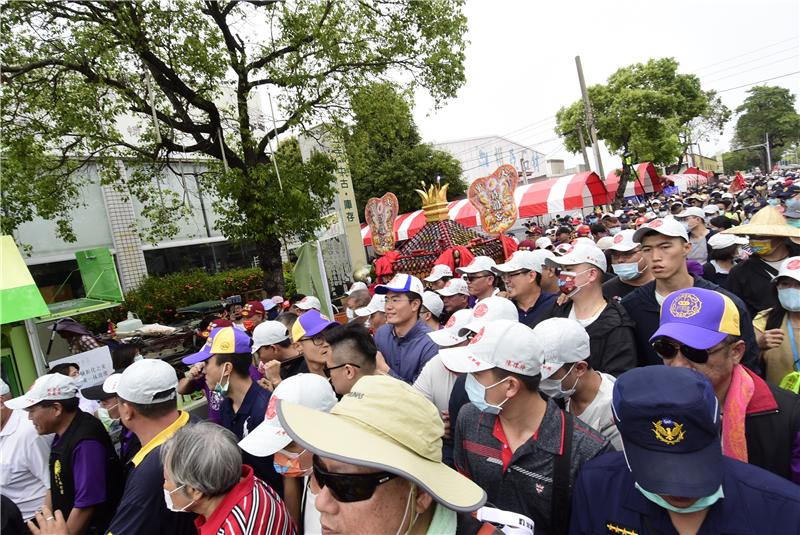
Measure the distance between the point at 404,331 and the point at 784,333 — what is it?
2.55 meters

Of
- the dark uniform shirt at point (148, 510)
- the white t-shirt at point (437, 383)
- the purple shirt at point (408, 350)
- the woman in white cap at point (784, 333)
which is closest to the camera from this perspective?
the dark uniform shirt at point (148, 510)

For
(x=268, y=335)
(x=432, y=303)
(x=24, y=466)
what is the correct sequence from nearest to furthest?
1. (x=24, y=466)
2. (x=268, y=335)
3. (x=432, y=303)

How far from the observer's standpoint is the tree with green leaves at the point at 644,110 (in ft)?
91.0

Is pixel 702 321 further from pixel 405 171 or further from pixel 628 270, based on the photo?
pixel 405 171

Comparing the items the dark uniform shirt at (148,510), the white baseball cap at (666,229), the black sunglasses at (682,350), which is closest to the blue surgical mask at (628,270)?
the white baseball cap at (666,229)

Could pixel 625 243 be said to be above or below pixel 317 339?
above

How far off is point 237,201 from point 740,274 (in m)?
8.28

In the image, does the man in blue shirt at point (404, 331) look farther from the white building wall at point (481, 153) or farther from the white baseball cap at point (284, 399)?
the white building wall at point (481, 153)

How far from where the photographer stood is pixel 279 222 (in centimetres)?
955

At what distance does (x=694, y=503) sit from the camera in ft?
4.62

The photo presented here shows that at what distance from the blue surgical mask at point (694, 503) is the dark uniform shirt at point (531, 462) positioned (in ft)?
1.67

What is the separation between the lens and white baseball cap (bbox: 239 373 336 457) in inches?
92.4

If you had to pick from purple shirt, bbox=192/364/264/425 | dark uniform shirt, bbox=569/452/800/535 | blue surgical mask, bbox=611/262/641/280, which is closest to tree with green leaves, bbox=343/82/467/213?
purple shirt, bbox=192/364/264/425

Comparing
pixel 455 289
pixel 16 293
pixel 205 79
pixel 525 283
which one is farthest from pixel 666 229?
pixel 205 79
